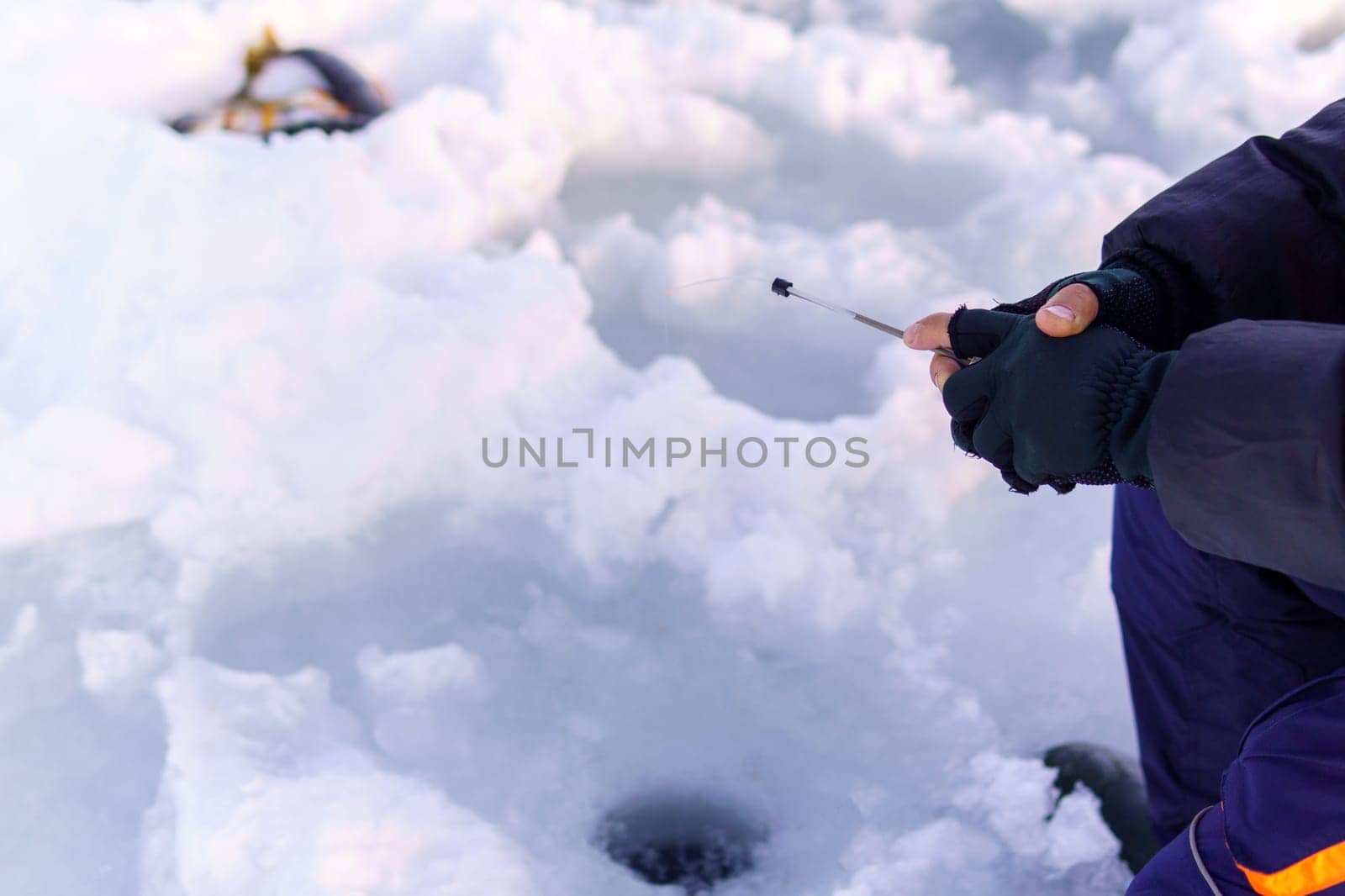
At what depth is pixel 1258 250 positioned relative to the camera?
1.15 metres

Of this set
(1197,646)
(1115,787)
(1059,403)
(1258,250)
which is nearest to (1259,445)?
(1059,403)

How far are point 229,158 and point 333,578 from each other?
4.11 ft

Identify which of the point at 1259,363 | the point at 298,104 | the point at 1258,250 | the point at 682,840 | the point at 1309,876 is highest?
the point at 298,104

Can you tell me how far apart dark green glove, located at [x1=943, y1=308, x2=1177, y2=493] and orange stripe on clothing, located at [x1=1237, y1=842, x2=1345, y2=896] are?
347 mm

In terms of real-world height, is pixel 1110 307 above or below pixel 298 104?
below

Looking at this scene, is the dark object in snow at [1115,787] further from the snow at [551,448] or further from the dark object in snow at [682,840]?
the dark object in snow at [682,840]

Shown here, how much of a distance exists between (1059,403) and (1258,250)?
40cm

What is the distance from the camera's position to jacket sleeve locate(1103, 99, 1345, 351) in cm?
116

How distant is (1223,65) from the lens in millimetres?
2930

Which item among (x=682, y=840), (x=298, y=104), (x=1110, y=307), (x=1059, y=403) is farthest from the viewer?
(x=298, y=104)

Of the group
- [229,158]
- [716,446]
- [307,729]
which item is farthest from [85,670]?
[229,158]

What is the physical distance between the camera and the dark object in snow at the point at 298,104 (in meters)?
2.72

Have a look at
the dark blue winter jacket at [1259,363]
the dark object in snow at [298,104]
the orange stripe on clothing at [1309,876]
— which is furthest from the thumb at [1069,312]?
the dark object in snow at [298,104]

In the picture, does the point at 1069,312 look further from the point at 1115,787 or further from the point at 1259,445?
the point at 1115,787
